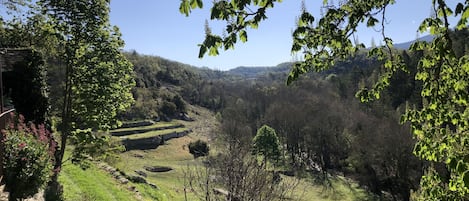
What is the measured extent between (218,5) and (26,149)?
717cm

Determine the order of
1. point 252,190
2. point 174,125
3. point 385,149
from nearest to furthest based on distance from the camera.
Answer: point 252,190 → point 385,149 → point 174,125

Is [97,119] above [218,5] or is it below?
below

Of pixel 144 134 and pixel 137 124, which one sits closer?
pixel 144 134

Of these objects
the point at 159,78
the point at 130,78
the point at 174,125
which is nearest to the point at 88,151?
the point at 130,78

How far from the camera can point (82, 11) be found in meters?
11.7

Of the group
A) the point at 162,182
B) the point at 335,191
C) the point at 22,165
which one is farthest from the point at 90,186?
the point at 335,191

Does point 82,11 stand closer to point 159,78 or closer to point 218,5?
point 218,5

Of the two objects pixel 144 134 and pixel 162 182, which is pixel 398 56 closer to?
pixel 162 182

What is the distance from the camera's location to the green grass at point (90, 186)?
12470mm

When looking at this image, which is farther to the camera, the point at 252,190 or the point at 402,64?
the point at 252,190

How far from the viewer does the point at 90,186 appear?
45.0ft

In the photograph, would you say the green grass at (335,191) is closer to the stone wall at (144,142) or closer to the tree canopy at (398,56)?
the stone wall at (144,142)

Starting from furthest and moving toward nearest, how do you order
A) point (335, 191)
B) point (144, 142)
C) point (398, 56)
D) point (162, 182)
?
point (144, 142), point (335, 191), point (162, 182), point (398, 56)

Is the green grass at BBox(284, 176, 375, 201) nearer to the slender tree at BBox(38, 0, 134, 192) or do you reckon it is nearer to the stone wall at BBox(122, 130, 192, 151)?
the slender tree at BBox(38, 0, 134, 192)
